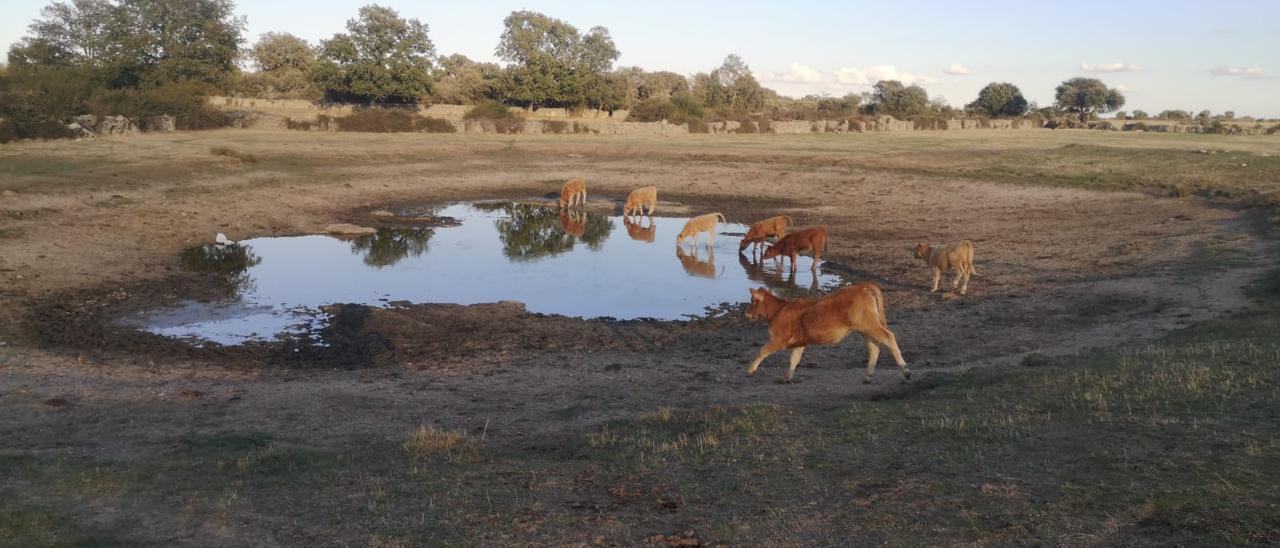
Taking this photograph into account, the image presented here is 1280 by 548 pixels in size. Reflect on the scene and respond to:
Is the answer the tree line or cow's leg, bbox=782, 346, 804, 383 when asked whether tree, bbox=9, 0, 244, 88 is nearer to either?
the tree line

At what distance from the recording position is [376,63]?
66.8 metres

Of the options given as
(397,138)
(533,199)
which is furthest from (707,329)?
(397,138)

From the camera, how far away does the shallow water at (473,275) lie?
Result: 16.3 m

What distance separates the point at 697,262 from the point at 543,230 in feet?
23.0

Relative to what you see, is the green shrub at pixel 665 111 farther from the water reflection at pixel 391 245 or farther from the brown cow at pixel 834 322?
the brown cow at pixel 834 322

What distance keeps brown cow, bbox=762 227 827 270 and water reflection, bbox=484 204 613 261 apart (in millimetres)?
5611

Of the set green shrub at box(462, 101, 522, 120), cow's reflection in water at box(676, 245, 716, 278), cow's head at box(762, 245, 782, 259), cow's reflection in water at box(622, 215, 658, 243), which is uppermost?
green shrub at box(462, 101, 522, 120)

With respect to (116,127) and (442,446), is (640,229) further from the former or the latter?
(116,127)

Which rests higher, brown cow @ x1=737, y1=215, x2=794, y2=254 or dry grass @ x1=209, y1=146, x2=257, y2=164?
dry grass @ x1=209, y1=146, x2=257, y2=164

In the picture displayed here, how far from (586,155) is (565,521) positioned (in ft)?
A: 142

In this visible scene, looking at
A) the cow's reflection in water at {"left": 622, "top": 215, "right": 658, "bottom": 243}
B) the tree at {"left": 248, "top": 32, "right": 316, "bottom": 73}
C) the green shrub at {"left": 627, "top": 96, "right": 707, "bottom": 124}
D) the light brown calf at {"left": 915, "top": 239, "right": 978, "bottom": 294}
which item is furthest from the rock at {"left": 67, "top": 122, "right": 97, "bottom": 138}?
the tree at {"left": 248, "top": 32, "right": 316, "bottom": 73}

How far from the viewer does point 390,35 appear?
224 feet

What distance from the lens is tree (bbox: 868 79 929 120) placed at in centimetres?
9835

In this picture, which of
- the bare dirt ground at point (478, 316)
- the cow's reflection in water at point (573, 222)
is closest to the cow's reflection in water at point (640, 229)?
the cow's reflection in water at point (573, 222)
